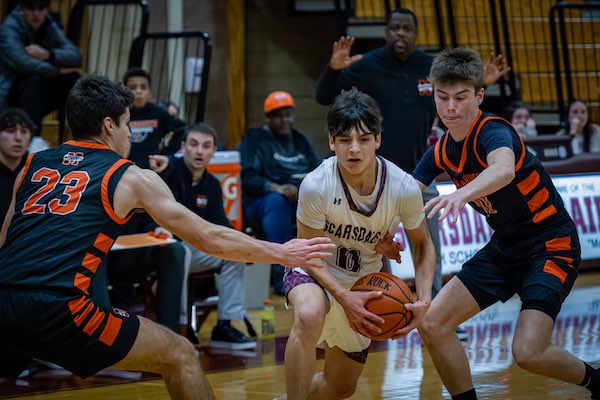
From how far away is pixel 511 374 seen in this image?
6.06 meters

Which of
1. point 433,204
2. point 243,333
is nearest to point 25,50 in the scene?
point 243,333

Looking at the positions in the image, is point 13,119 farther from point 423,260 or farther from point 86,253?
A: point 423,260

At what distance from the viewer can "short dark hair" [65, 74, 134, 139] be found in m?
4.33

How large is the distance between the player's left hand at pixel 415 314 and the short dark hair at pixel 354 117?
823mm

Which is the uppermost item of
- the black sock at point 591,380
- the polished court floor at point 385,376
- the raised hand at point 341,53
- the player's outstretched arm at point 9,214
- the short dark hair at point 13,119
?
the raised hand at point 341,53

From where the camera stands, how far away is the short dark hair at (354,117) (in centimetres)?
461

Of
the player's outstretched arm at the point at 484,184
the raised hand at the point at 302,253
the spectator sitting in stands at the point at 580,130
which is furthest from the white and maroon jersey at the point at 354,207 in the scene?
the spectator sitting in stands at the point at 580,130

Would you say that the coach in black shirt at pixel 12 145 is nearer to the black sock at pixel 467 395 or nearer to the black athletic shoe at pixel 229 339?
the black athletic shoe at pixel 229 339

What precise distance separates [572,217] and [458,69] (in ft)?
19.4

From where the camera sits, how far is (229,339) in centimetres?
736

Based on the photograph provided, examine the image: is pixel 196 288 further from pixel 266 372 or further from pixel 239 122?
pixel 239 122

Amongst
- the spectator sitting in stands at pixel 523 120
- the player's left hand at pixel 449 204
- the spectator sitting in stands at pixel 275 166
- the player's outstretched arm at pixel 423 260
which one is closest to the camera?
the player's left hand at pixel 449 204

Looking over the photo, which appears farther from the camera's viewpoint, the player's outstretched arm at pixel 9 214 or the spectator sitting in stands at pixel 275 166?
the spectator sitting in stands at pixel 275 166

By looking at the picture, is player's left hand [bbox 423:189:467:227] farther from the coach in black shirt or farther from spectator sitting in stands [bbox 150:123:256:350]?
the coach in black shirt
